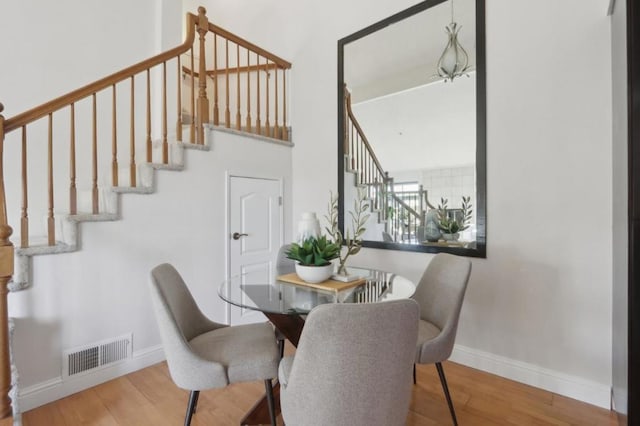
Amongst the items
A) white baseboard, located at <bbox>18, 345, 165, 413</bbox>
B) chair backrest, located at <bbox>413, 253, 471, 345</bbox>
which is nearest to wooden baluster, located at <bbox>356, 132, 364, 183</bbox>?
chair backrest, located at <bbox>413, 253, 471, 345</bbox>

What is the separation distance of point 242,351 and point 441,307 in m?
1.15

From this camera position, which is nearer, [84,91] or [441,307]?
[441,307]

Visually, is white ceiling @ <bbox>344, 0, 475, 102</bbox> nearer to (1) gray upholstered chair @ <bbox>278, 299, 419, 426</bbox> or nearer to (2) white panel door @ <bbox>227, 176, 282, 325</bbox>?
(2) white panel door @ <bbox>227, 176, 282, 325</bbox>

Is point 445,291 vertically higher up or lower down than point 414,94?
lower down

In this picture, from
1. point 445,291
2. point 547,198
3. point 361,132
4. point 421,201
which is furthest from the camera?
point 361,132

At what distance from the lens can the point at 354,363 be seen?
976 mm

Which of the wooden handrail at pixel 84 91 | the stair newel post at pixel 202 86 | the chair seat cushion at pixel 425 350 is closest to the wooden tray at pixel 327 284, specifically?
the chair seat cushion at pixel 425 350

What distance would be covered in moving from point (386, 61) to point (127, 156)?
272cm

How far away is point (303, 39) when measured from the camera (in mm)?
3598

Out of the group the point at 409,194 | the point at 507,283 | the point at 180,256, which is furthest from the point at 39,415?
the point at 507,283

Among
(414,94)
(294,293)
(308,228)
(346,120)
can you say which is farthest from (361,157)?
(294,293)

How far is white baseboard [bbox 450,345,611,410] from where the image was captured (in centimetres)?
192

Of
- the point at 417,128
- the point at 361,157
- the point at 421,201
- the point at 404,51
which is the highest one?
the point at 404,51

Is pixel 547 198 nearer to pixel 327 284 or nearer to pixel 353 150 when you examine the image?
pixel 327 284
